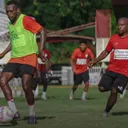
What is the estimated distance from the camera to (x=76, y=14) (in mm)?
59125

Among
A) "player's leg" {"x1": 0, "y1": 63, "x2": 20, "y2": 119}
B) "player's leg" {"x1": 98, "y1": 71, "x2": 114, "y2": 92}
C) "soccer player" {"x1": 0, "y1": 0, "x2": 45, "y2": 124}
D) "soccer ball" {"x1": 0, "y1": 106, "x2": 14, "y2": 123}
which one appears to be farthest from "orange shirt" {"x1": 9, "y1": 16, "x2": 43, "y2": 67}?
"player's leg" {"x1": 98, "y1": 71, "x2": 114, "y2": 92}

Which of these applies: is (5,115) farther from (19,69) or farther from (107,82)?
(107,82)

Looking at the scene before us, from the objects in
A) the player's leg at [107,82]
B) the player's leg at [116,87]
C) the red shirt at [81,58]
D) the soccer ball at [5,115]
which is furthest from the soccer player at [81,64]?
the soccer ball at [5,115]

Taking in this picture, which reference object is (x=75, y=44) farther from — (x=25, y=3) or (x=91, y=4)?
(x=25, y=3)

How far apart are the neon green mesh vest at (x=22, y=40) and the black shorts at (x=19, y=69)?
18cm

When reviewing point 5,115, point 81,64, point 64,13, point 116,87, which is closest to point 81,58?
point 81,64

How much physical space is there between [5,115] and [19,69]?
3.42 feet

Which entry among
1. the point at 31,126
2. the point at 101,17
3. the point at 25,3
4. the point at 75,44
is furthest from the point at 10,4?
the point at 25,3

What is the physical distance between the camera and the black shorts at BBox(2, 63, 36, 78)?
10844 millimetres

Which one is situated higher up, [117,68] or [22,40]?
[22,40]

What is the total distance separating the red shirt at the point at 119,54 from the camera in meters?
12.4

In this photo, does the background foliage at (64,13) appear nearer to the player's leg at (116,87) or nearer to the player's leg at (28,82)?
the player's leg at (116,87)

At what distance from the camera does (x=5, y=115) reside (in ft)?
33.7

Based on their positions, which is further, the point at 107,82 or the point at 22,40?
the point at 107,82
